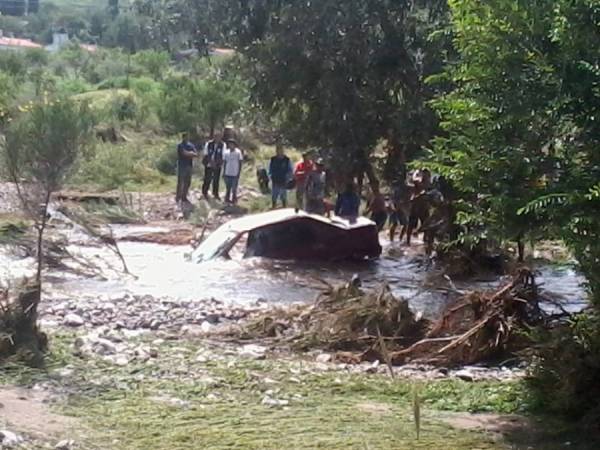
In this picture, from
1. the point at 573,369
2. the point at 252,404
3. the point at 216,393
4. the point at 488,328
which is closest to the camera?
the point at 573,369

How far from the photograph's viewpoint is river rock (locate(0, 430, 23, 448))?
8.21 meters

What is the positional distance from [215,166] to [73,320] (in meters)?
15.8

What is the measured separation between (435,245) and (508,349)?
9.78 meters

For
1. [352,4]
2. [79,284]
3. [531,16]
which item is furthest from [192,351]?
[352,4]

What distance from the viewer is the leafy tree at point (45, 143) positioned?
13656 millimetres

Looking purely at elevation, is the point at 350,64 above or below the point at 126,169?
above

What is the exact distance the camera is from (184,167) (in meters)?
29.5

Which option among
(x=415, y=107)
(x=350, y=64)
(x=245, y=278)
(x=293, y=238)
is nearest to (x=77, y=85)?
(x=293, y=238)

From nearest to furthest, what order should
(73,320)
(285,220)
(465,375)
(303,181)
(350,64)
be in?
(465,375), (73,320), (350,64), (285,220), (303,181)

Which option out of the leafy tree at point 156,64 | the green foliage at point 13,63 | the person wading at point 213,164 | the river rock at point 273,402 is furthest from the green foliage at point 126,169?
the leafy tree at point 156,64

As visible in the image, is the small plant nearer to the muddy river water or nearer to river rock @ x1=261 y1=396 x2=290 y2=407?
the muddy river water

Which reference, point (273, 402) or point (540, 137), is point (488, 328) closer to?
point (273, 402)

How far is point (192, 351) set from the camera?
12438 mm

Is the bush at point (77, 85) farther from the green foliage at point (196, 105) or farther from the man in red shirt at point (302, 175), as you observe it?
the man in red shirt at point (302, 175)
